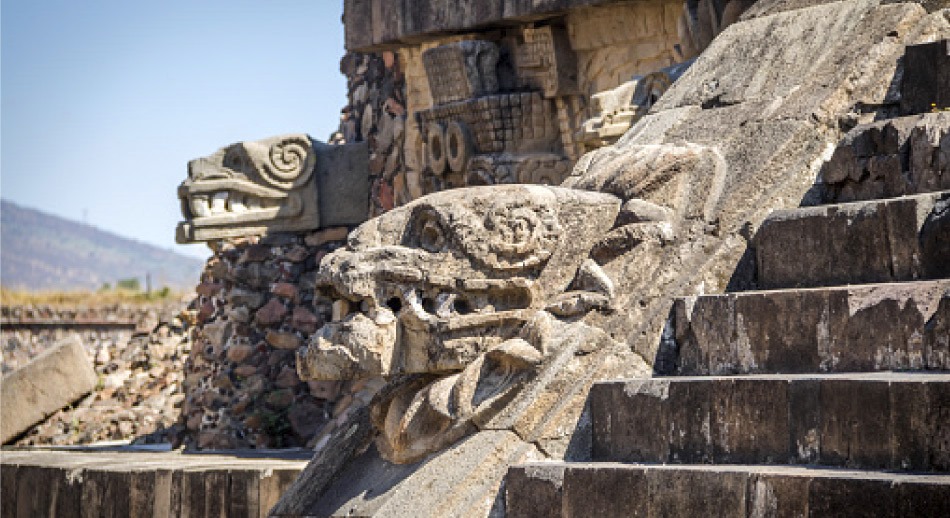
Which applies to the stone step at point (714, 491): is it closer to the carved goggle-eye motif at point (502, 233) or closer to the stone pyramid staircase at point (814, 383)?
the stone pyramid staircase at point (814, 383)

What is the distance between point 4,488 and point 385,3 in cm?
424

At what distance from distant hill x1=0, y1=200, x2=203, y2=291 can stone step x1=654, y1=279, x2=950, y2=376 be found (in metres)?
122

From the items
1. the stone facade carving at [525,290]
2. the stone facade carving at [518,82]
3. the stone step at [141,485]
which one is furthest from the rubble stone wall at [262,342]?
the stone facade carving at [525,290]

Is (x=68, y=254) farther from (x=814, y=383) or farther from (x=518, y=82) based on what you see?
(x=814, y=383)

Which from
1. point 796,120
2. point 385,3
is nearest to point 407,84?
point 385,3

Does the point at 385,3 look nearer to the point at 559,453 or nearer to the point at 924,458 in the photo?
the point at 559,453

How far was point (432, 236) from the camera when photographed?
16.1 ft

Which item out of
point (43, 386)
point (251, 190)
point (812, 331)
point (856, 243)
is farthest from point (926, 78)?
point (43, 386)

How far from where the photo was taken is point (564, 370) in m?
4.66

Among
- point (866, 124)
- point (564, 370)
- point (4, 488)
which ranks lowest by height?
point (4, 488)

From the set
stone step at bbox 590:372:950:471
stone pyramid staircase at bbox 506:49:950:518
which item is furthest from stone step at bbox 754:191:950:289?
stone step at bbox 590:372:950:471

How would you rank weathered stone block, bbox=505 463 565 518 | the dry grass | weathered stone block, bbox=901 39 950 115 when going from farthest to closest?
the dry grass, weathered stone block, bbox=901 39 950 115, weathered stone block, bbox=505 463 565 518

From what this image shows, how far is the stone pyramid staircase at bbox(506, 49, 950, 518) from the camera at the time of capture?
3.82 meters

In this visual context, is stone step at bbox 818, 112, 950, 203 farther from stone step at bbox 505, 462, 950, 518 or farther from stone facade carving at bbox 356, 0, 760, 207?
stone facade carving at bbox 356, 0, 760, 207
